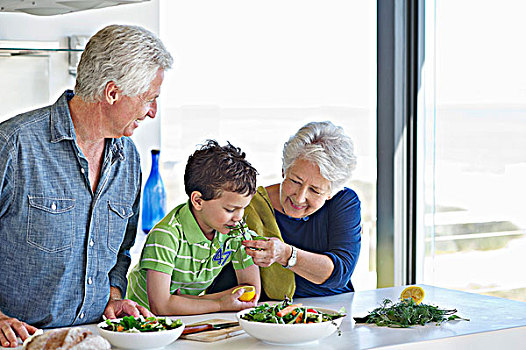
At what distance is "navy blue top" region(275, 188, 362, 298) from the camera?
254 centimetres

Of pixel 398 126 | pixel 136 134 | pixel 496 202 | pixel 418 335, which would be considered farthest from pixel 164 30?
pixel 418 335

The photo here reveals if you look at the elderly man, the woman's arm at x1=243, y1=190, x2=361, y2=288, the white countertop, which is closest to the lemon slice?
the white countertop

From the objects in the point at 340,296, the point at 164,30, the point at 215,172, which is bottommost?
the point at 340,296

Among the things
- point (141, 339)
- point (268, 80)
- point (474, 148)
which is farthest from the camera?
point (268, 80)

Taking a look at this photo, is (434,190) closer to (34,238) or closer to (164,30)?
(164,30)

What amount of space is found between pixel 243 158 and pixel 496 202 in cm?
139

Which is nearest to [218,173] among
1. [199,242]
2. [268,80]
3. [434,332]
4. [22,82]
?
[199,242]

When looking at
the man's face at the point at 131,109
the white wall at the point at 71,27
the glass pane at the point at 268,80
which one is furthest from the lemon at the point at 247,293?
the glass pane at the point at 268,80

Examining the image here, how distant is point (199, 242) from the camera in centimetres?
222

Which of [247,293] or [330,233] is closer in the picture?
[247,293]

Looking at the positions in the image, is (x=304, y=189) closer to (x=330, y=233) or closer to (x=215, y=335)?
(x=330, y=233)

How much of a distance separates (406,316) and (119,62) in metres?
1.05

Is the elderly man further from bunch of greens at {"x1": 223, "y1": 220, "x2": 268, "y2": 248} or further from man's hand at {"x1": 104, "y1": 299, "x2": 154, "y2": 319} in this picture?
bunch of greens at {"x1": 223, "y1": 220, "x2": 268, "y2": 248}

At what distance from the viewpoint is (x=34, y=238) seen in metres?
1.93
